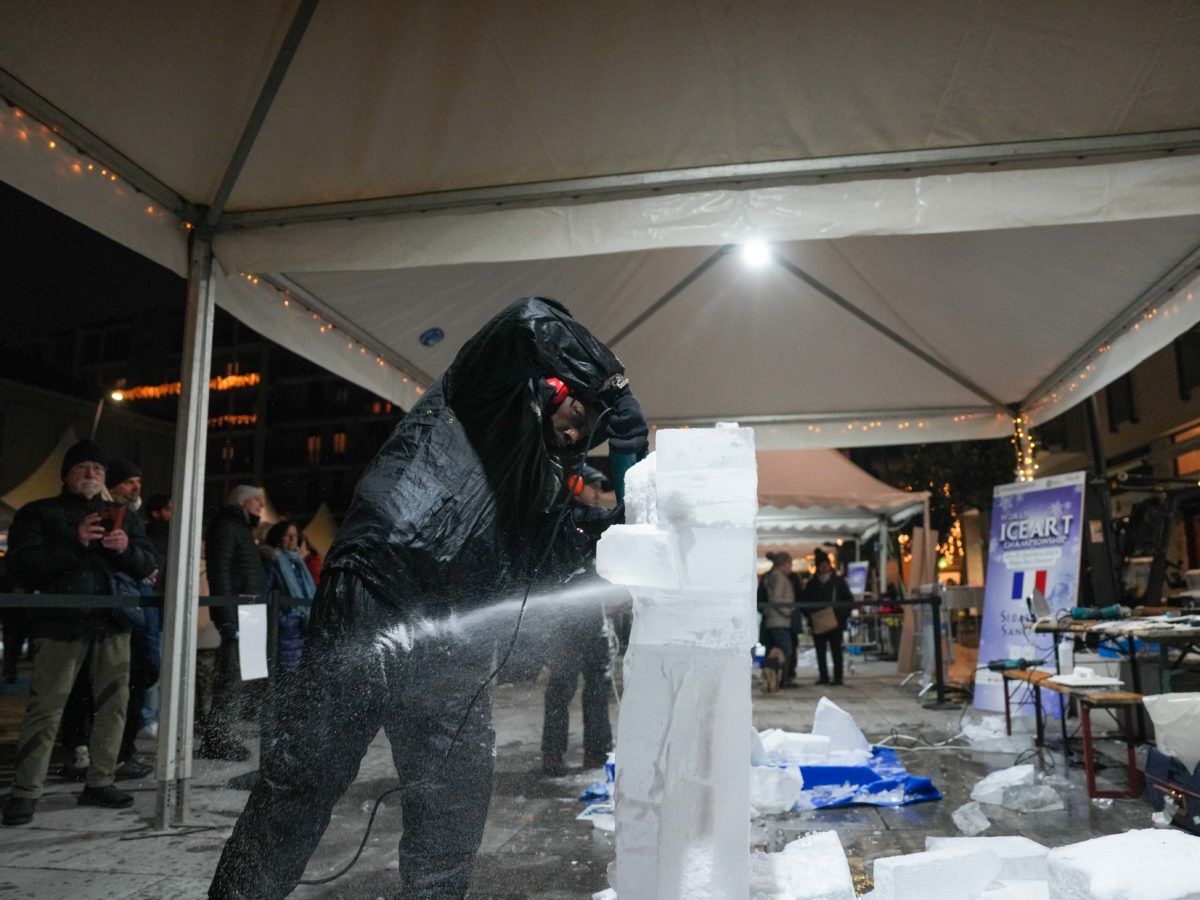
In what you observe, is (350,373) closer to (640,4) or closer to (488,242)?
(488,242)

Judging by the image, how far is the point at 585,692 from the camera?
4.54 meters

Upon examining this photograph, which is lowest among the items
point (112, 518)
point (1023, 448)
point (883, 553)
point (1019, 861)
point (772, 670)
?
point (772, 670)

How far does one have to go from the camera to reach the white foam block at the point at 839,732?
13.4ft

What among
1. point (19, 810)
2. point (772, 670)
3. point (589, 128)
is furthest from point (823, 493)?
point (19, 810)

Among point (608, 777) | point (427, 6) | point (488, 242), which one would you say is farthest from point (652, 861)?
point (427, 6)

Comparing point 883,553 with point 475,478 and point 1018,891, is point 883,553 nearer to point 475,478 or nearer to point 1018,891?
point 1018,891

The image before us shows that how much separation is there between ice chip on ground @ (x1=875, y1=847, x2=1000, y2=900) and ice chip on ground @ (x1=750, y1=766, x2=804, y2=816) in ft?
5.47

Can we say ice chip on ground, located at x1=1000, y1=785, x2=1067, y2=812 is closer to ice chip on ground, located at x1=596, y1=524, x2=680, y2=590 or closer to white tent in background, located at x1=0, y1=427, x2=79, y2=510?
ice chip on ground, located at x1=596, y1=524, x2=680, y2=590

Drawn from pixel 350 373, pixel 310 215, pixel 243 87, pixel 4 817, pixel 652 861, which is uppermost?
pixel 243 87

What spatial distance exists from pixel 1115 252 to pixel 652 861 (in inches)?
178

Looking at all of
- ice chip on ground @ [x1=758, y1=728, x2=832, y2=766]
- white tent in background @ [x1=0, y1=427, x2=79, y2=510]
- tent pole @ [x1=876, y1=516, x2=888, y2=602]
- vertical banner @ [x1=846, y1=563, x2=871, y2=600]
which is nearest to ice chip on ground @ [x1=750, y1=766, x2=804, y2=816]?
ice chip on ground @ [x1=758, y1=728, x2=832, y2=766]

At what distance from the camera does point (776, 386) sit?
7328 millimetres

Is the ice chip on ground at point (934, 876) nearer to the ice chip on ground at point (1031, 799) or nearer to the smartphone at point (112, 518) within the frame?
the ice chip on ground at point (1031, 799)

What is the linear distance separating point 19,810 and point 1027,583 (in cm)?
666
